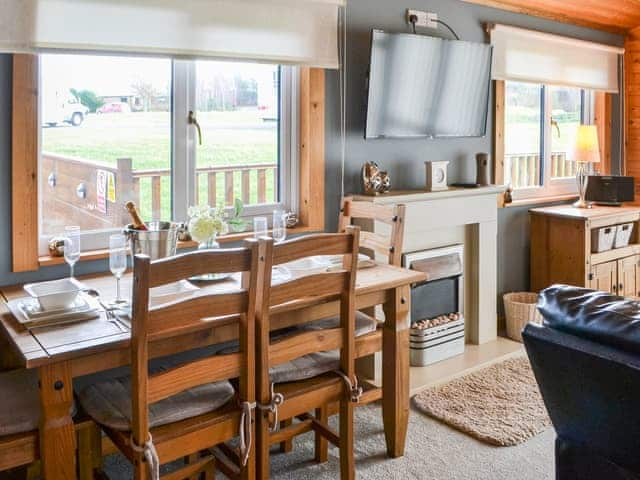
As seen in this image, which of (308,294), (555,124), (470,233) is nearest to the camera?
(308,294)

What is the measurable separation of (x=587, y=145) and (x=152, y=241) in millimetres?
3797

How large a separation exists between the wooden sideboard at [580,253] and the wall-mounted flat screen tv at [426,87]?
940 millimetres

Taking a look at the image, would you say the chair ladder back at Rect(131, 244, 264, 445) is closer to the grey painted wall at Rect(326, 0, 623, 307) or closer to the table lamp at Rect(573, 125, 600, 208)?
the grey painted wall at Rect(326, 0, 623, 307)

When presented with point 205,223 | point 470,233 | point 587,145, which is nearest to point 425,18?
point 470,233

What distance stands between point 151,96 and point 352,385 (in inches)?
64.2

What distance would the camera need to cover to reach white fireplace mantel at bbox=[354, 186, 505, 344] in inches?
150

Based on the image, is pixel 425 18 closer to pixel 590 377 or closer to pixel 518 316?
pixel 518 316

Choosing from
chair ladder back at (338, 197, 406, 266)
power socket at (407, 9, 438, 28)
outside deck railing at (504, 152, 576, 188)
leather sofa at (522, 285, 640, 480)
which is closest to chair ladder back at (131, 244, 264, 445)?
leather sofa at (522, 285, 640, 480)

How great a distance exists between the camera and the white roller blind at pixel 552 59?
452 cm

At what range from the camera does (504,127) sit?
467 cm

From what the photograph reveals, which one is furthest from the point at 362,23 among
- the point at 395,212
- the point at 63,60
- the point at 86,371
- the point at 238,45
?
the point at 86,371

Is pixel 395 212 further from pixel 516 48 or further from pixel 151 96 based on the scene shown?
pixel 516 48

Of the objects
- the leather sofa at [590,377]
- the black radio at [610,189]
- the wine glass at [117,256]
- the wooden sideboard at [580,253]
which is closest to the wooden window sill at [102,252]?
the wine glass at [117,256]

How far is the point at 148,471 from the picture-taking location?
2.00 meters
